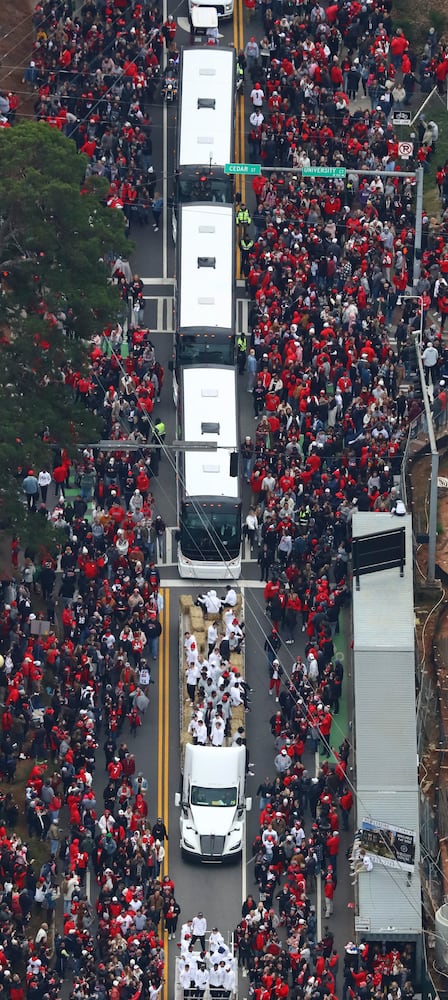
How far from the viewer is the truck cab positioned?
84.7 meters

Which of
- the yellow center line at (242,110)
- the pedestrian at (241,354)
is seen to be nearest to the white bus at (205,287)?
the pedestrian at (241,354)

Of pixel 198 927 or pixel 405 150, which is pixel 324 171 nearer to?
pixel 405 150

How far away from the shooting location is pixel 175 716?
88438 mm

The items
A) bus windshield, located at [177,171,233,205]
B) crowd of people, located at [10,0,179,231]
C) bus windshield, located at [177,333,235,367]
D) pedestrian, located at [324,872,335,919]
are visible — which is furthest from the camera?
crowd of people, located at [10,0,179,231]

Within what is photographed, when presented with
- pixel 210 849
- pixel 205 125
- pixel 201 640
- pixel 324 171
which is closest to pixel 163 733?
pixel 201 640

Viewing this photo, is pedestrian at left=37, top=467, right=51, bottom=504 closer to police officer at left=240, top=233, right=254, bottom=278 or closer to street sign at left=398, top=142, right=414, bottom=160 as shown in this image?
police officer at left=240, top=233, right=254, bottom=278

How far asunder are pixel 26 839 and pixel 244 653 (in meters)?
9.12

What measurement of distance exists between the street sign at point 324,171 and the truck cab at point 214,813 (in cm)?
1936

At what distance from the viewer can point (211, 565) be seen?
301 ft

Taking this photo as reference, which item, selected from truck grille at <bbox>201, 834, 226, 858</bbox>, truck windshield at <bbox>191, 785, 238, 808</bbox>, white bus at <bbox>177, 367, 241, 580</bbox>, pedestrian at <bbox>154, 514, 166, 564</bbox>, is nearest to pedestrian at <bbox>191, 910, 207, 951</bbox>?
truck grille at <bbox>201, 834, 226, 858</bbox>

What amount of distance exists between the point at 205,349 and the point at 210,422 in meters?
3.85

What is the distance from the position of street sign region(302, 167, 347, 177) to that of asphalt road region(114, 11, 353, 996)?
5.55 metres

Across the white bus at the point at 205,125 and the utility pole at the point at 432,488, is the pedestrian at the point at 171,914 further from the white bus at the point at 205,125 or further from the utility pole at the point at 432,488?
the white bus at the point at 205,125

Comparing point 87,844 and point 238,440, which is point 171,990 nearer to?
point 87,844
